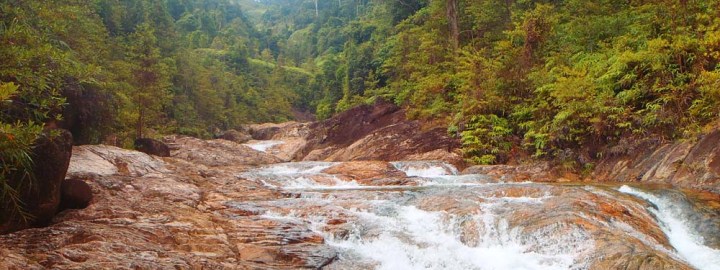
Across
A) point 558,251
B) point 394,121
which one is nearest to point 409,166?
→ point 394,121

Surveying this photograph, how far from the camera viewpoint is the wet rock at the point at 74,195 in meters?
8.51

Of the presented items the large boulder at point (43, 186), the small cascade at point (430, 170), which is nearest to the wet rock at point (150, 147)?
the small cascade at point (430, 170)

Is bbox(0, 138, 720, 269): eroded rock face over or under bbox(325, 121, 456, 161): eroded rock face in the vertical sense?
over

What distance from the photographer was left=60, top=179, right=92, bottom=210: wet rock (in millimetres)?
8508

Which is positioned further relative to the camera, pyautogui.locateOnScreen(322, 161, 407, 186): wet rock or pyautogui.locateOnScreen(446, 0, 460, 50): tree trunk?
pyautogui.locateOnScreen(446, 0, 460, 50): tree trunk

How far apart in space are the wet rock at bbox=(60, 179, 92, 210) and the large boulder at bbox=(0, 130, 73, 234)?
1.47 ft

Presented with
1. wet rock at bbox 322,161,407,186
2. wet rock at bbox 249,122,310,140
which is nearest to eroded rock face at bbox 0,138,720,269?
wet rock at bbox 322,161,407,186

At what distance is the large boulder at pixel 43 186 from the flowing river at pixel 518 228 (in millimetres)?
3859

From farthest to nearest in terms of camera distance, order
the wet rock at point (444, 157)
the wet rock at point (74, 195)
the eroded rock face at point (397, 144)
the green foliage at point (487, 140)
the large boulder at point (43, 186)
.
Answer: the eroded rock face at point (397, 144)
the wet rock at point (444, 157)
the green foliage at point (487, 140)
the wet rock at point (74, 195)
the large boulder at point (43, 186)

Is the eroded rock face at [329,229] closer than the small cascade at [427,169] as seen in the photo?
Yes

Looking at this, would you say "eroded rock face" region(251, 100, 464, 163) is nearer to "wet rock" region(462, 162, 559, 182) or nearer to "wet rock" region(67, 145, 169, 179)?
"wet rock" region(462, 162, 559, 182)

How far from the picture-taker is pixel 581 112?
49.5 ft

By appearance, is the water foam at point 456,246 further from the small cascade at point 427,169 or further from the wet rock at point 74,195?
the small cascade at point 427,169

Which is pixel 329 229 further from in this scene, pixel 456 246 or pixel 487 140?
pixel 487 140
